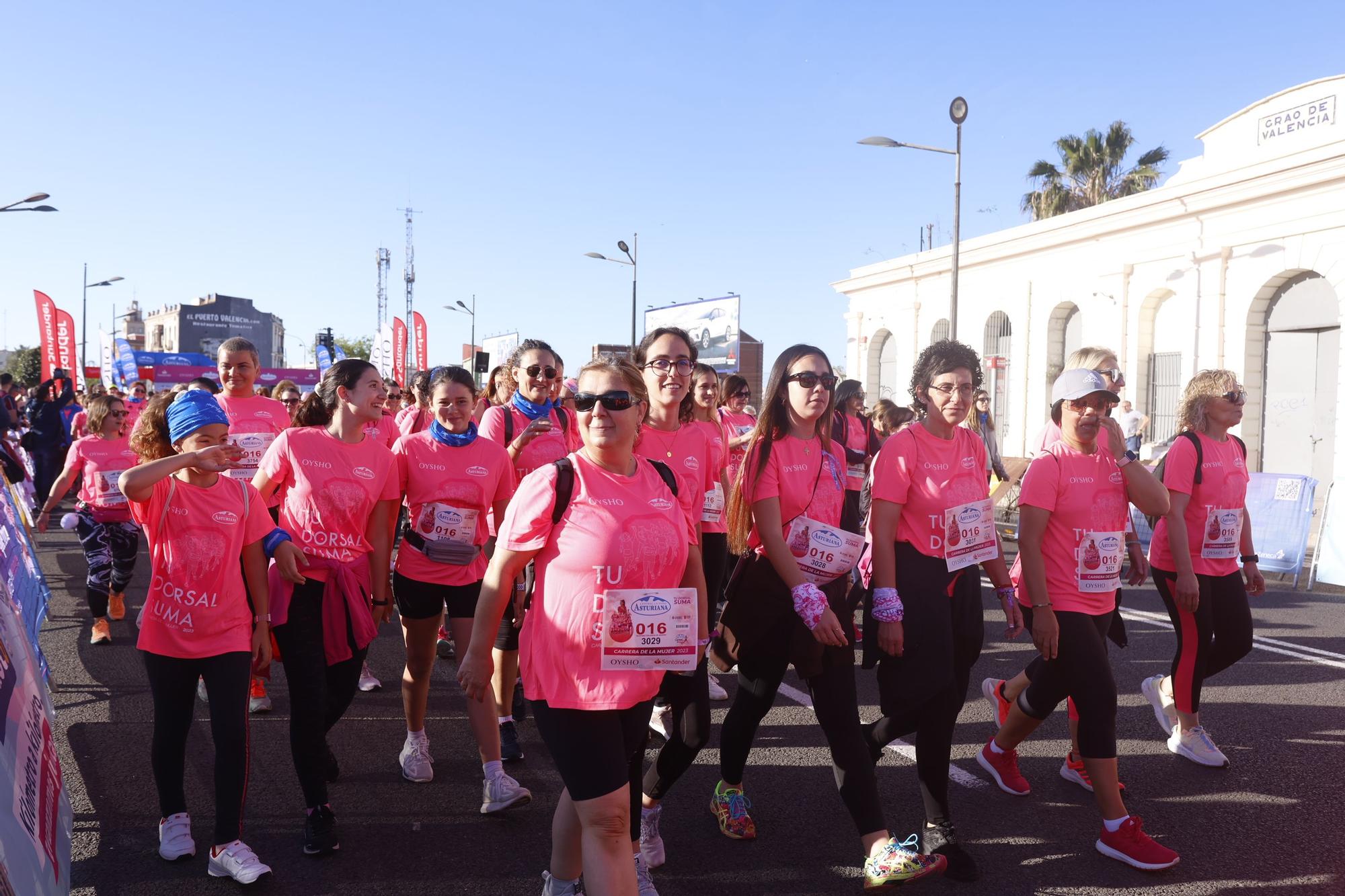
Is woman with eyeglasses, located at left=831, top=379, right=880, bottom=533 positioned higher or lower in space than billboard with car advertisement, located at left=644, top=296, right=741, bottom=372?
lower

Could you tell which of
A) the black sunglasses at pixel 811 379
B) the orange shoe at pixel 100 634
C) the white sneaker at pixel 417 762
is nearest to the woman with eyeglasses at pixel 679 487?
the black sunglasses at pixel 811 379

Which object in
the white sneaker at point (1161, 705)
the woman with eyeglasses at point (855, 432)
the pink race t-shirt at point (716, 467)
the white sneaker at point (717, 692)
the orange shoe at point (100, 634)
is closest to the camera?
the pink race t-shirt at point (716, 467)

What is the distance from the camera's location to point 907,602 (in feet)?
12.3

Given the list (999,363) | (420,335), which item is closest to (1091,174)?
(999,363)

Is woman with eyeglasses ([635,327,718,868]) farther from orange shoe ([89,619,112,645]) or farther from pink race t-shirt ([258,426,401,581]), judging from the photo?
orange shoe ([89,619,112,645])

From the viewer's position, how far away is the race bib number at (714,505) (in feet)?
17.2

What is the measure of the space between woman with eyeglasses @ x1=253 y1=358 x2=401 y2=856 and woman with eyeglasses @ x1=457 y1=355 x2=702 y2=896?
1.24 metres

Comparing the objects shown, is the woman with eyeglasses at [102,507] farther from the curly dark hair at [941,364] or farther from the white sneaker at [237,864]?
the curly dark hair at [941,364]

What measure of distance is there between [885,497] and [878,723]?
2.95 feet

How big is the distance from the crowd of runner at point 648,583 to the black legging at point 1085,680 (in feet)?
0.04

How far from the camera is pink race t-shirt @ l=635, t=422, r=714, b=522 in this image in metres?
4.70

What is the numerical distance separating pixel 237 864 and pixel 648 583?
1.93 metres

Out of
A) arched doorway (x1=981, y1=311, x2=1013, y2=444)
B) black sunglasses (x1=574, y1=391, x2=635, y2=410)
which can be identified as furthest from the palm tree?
black sunglasses (x1=574, y1=391, x2=635, y2=410)

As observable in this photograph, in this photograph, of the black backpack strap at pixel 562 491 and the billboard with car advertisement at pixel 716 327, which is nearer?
the black backpack strap at pixel 562 491
